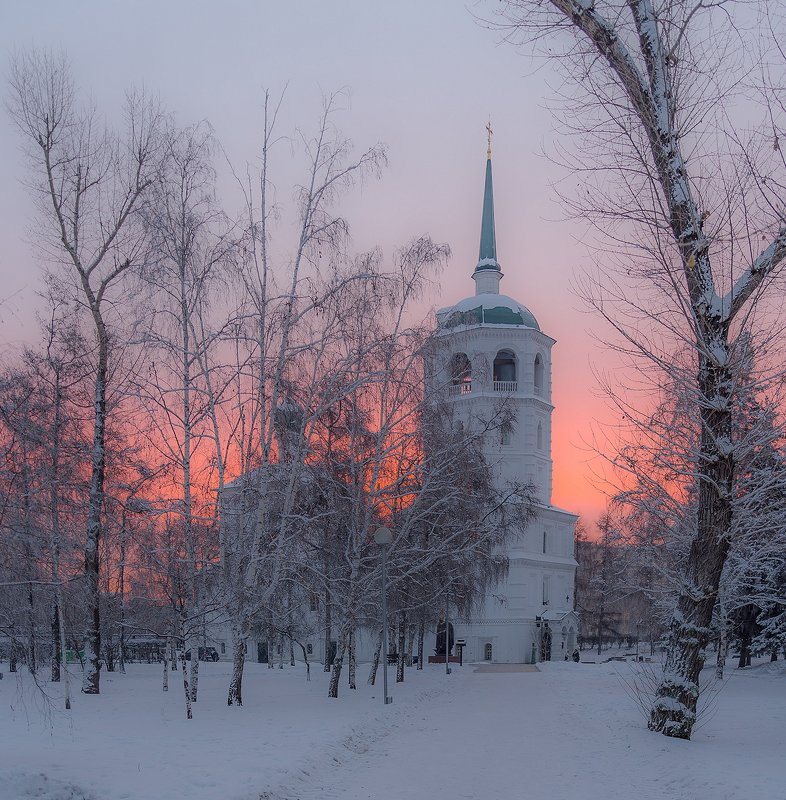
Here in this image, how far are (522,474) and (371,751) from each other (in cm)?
4903

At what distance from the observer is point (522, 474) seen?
62094 millimetres

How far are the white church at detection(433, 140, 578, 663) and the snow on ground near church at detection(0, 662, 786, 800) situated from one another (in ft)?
119

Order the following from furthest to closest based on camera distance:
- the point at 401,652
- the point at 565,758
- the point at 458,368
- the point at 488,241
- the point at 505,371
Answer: the point at 488,241 → the point at 505,371 → the point at 401,652 → the point at 458,368 → the point at 565,758

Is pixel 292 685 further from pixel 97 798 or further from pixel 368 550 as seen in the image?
pixel 97 798

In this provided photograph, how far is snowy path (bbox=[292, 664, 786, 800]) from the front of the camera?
10305mm

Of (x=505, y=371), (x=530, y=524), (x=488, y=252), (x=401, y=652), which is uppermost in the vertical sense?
(x=488, y=252)

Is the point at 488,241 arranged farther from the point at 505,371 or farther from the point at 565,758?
the point at 565,758

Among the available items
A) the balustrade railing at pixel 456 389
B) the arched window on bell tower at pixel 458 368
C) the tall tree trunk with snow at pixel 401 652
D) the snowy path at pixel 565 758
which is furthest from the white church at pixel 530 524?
the snowy path at pixel 565 758

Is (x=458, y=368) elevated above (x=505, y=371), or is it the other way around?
(x=505, y=371)

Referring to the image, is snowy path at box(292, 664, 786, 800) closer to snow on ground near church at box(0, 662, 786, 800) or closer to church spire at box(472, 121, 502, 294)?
snow on ground near church at box(0, 662, 786, 800)

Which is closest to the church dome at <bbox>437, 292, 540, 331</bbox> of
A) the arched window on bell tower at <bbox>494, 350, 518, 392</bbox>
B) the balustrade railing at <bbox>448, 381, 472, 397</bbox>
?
the arched window on bell tower at <bbox>494, 350, 518, 392</bbox>

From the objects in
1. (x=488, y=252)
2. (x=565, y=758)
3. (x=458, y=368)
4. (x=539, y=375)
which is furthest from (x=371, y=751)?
(x=488, y=252)

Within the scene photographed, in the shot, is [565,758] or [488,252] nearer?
[565,758]

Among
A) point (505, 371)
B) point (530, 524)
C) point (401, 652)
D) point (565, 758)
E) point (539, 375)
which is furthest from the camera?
point (539, 375)
